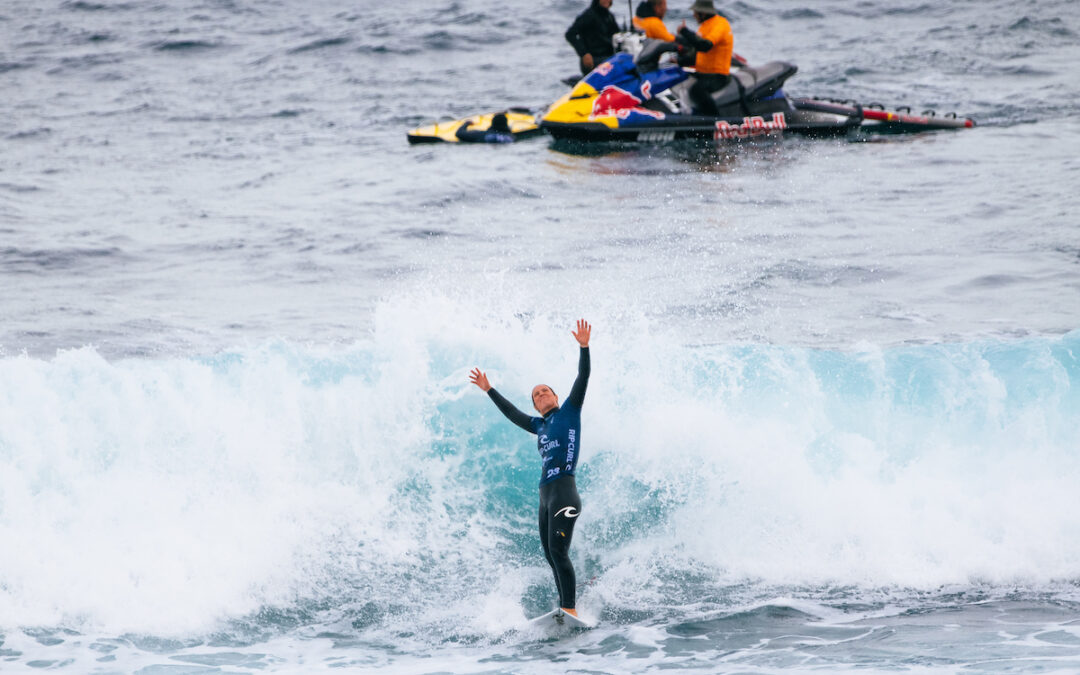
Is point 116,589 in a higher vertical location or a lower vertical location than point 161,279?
lower

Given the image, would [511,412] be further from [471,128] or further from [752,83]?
[471,128]

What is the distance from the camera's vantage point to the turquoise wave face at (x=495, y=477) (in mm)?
8758

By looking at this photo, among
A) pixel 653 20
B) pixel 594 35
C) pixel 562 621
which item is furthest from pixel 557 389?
pixel 594 35

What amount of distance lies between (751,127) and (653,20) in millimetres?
2336

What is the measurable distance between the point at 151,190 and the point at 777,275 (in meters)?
9.89

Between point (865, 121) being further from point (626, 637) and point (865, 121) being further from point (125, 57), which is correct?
point (125, 57)

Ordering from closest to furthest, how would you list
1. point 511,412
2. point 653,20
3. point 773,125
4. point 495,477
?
point 511,412 < point 495,477 < point 773,125 < point 653,20

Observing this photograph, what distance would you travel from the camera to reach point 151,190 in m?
17.9

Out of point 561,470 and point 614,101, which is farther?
point 614,101

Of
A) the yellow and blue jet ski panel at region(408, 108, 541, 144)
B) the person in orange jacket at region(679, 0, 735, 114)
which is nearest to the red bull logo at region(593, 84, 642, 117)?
the person in orange jacket at region(679, 0, 735, 114)

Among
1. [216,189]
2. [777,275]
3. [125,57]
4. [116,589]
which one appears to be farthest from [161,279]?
[125,57]

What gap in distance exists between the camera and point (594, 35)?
19.4m

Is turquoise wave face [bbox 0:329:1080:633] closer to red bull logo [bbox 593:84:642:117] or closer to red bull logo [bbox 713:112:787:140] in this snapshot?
red bull logo [bbox 713:112:787:140]

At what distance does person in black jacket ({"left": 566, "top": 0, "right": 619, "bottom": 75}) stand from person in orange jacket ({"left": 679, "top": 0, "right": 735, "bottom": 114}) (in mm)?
1767
